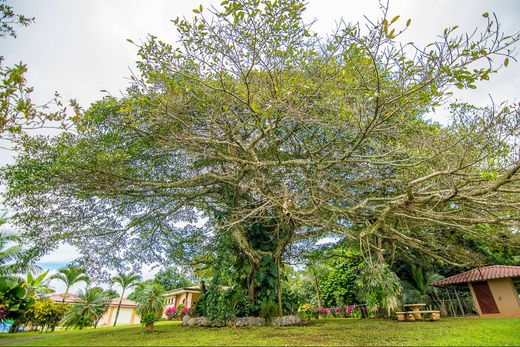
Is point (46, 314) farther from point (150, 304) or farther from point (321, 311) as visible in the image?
point (321, 311)

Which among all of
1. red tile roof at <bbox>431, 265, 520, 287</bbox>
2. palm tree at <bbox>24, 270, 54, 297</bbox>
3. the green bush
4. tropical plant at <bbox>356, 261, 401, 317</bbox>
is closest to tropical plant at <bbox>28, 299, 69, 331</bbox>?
palm tree at <bbox>24, 270, 54, 297</bbox>

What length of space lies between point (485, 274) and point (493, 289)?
29.9 inches

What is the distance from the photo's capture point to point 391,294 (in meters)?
9.89

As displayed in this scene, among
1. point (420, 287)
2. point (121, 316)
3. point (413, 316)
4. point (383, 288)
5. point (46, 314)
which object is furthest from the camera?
point (121, 316)

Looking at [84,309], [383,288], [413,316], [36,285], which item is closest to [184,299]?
[84,309]

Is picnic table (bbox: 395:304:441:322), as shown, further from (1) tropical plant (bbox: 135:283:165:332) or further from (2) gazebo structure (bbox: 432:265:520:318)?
(1) tropical plant (bbox: 135:283:165:332)

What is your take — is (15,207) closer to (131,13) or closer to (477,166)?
(131,13)

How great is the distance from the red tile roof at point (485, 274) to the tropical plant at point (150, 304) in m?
13.3

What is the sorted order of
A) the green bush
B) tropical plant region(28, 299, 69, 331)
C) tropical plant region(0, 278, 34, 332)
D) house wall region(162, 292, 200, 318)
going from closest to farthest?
the green bush, tropical plant region(0, 278, 34, 332), tropical plant region(28, 299, 69, 331), house wall region(162, 292, 200, 318)

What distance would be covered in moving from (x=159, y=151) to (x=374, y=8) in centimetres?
658

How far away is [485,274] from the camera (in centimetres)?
1311

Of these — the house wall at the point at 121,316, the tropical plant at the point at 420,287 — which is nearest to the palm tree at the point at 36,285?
the house wall at the point at 121,316

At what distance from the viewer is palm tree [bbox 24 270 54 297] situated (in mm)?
16339

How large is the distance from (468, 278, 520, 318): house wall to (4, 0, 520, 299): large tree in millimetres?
5009
